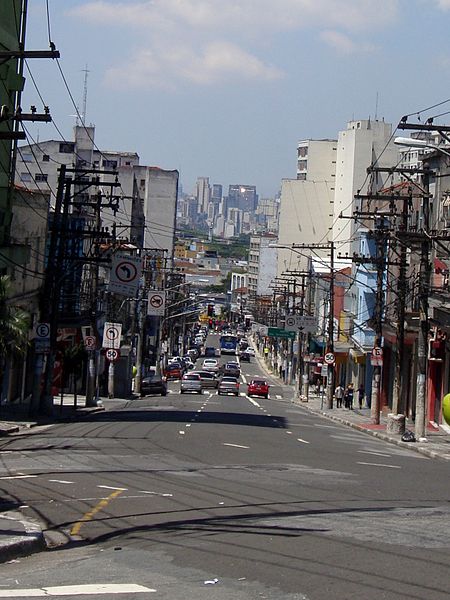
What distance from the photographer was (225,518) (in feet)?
52.2

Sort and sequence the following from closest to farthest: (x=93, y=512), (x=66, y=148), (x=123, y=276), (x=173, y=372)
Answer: (x=93, y=512) < (x=123, y=276) < (x=173, y=372) < (x=66, y=148)

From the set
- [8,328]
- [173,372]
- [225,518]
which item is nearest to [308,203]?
[173,372]

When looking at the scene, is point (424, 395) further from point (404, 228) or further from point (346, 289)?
point (346, 289)

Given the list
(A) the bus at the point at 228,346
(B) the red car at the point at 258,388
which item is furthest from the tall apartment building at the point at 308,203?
(B) the red car at the point at 258,388

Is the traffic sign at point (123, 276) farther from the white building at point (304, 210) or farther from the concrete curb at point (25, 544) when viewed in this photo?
the white building at point (304, 210)

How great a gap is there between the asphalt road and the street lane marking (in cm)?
2

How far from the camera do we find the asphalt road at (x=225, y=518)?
10703mm

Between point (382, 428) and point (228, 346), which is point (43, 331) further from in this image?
point (228, 346)

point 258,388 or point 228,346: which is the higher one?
point 228,346

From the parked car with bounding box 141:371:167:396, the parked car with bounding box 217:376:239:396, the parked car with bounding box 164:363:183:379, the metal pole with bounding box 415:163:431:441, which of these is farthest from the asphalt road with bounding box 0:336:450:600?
the parked car with bounding box 164:363:183:379

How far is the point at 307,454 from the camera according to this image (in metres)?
29.4

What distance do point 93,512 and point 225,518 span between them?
1.99 metres

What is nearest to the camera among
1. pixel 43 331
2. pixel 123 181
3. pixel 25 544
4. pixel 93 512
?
pixel 25 544

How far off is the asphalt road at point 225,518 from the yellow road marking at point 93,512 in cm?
2
